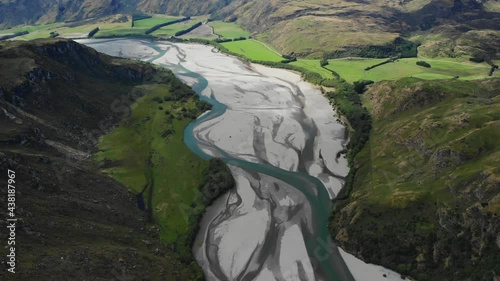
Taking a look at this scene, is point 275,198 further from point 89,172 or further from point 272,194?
point 89,172

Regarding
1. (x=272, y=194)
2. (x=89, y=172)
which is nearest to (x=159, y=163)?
(x=89, y=172)

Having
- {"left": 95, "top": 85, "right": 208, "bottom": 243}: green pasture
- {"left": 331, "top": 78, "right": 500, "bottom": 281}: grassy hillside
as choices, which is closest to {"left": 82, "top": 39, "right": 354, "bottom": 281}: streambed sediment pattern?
{"left": 95, "top": 85, "right": 208, "bottom": 243}: green pasture

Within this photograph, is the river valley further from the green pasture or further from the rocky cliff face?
the rocky cliff face

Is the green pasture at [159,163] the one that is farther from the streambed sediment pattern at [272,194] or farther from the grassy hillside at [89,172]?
the streambed sediment pattern at [272,194]

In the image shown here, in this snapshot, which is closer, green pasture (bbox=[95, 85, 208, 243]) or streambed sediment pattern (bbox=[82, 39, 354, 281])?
streambed sediment pattern (bbox=[82, 39, 354, 281])

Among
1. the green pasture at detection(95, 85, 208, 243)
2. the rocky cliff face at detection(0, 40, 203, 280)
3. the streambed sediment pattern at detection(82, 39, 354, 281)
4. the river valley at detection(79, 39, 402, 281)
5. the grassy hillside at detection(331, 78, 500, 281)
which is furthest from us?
the green pasture at detection(95, 85, 208, 243)

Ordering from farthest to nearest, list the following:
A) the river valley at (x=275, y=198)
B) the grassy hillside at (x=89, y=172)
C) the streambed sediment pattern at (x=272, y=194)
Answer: the streambed sediment pattern at (x=272, y=194), the river valley at (x=275, y=198), the grassy hillside at (x=89, y=172)

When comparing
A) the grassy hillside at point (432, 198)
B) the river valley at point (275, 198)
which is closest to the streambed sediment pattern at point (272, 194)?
the river valley at point (275, 198)
